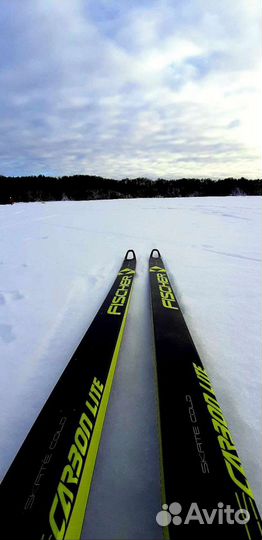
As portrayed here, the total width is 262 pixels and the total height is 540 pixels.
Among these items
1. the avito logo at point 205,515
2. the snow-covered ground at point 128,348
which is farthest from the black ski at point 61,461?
the avito logo at point 205,515

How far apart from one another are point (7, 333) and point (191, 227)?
683cm

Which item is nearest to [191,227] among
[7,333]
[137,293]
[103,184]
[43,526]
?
[137,293]

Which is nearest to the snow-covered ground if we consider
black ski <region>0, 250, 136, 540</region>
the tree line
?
black ski <region>0, 250, 136, 540</region>

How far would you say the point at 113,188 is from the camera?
52531mm

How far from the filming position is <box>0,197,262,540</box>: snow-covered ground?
123 centimetres

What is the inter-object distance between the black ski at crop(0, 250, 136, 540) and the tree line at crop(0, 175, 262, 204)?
4305 cm

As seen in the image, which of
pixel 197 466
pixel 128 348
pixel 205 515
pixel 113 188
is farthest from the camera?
pixel 113 188

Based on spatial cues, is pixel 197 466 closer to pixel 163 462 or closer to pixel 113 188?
pixel 163 462

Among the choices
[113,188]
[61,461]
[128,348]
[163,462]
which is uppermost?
[113,188]

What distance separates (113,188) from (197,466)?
2146 inches

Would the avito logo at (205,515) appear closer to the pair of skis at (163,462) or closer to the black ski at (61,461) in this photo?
the pair of skis at (163,462)

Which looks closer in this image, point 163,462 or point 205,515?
point 205,515

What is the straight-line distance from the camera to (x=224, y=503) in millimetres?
1015

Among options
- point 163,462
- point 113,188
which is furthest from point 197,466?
point 113,188
